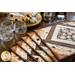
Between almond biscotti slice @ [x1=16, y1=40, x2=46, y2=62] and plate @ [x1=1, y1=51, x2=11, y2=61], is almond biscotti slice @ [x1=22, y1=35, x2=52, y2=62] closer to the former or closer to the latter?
almond biscotti slice @ [x1=16, y1=40, x2=46, y2=62]

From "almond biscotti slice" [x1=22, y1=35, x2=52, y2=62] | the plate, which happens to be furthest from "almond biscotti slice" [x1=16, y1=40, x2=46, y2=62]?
the plate

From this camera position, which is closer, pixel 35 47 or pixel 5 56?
pixel 5 56

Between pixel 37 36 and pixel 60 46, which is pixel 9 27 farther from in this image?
pixel 60 46

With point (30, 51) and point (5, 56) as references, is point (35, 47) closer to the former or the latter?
point (30, 51)

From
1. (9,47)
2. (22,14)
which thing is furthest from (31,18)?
(9,47)

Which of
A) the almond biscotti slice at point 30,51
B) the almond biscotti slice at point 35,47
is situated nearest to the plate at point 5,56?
the almond biscotti slice at point 30,51

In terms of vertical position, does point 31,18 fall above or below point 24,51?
above

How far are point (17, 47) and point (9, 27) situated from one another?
400 mm

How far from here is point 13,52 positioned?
5.77 feet

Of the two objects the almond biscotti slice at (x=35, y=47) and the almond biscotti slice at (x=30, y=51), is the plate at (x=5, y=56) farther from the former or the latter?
the almond biscotti slice at (x=35, y=47)

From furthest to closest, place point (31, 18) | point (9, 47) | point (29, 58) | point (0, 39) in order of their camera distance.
Result: point (31, 18) < point (0, 39) < point (9, 47) < point (29, 58)

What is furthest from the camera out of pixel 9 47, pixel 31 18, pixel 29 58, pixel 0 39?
pixel 31 18

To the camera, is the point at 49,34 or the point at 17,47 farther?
the point at 49,34

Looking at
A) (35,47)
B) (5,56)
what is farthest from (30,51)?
(5,56)
